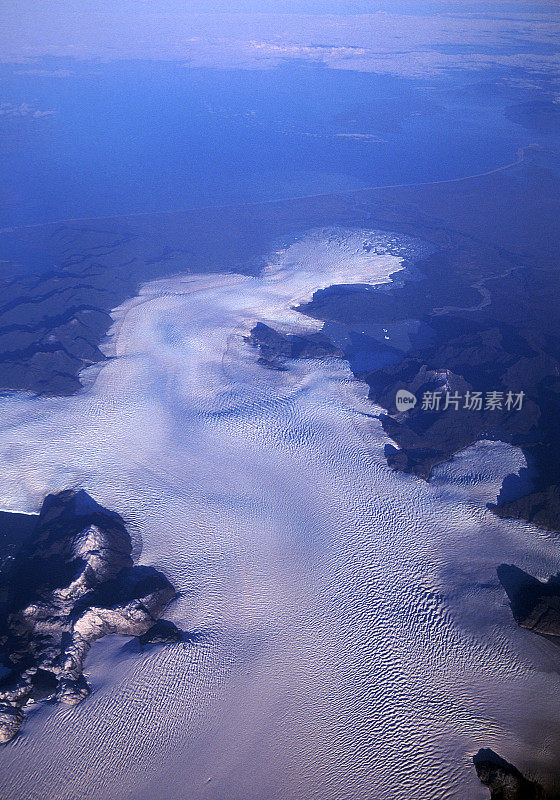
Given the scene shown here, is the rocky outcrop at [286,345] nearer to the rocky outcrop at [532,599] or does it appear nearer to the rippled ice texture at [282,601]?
the rippled ice texture at [282,601]

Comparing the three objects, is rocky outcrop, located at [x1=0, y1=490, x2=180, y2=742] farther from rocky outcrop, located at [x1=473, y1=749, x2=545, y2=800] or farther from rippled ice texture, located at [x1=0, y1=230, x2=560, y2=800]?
rocky outcrop, located at [x1=473, y1=749, x2=545, y2=800]

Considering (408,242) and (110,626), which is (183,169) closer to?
(408,242)

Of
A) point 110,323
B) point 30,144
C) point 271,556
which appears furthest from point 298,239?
point 30,144

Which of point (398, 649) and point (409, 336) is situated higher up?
point (409, 336)

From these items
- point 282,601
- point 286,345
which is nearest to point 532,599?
point 282,601

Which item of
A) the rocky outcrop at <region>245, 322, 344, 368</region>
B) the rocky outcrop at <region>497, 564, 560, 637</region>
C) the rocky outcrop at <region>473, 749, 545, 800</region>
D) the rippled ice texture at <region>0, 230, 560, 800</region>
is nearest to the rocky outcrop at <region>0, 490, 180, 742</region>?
the rippled ice texture at <region>0, 230, 560, 800</region>

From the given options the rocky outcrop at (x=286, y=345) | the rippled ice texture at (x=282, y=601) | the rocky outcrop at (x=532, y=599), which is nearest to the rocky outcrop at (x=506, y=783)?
the rippled ice texture at (x=282, y=601)
